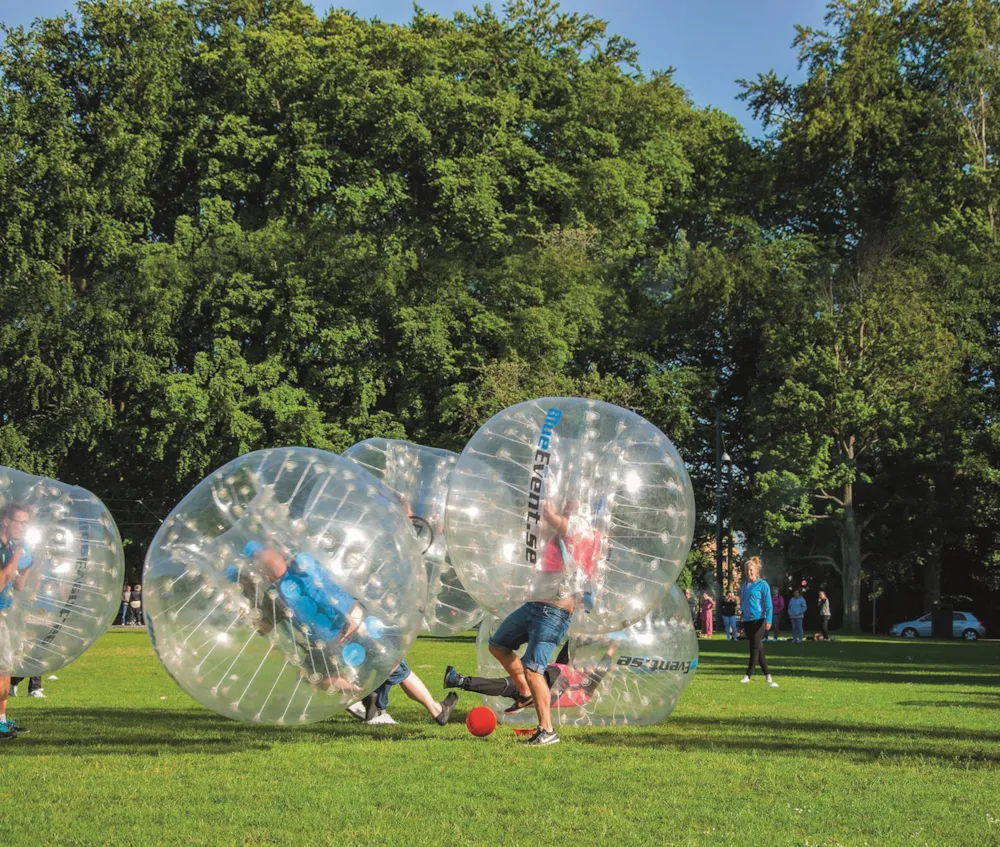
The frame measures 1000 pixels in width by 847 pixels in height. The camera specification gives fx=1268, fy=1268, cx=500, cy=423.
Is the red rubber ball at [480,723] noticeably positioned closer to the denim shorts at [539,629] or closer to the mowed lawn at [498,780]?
the mowed lawn at [498,780]

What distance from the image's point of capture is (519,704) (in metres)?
9.91

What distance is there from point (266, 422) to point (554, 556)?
29991 millimetres

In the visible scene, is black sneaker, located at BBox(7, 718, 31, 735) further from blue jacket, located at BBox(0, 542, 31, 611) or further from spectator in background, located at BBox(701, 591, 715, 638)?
spectator in background, located at BBox(701, 591, 715, 638)

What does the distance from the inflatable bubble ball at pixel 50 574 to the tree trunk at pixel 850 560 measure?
115 feet

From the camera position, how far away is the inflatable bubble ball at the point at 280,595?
318 inches

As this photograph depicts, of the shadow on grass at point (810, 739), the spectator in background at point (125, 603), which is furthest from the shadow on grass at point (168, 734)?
the spectator in background at point (125, 603)

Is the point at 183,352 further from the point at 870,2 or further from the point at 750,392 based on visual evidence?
the point at 870,2

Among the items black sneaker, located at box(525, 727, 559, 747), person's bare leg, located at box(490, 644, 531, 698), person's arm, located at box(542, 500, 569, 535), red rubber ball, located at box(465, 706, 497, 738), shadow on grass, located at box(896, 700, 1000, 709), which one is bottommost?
shadow on grass, located at box(896, 700, 1000, 709)

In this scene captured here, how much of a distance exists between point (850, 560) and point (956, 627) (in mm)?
5920

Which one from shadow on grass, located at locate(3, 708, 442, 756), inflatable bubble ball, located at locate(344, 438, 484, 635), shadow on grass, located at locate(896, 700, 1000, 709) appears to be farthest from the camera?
shadow on grass, located at locate(896, 700, 1000, 709)

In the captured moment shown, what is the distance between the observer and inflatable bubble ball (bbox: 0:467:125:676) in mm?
9758

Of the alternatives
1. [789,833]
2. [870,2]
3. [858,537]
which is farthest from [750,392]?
[789,833]

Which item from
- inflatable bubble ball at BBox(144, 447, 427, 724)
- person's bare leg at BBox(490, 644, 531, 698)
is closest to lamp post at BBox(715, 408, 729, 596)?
person's bare leg at BBox(490, 644, 531, 698)

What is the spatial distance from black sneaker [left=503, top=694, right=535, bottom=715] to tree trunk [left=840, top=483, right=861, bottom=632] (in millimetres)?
33867
